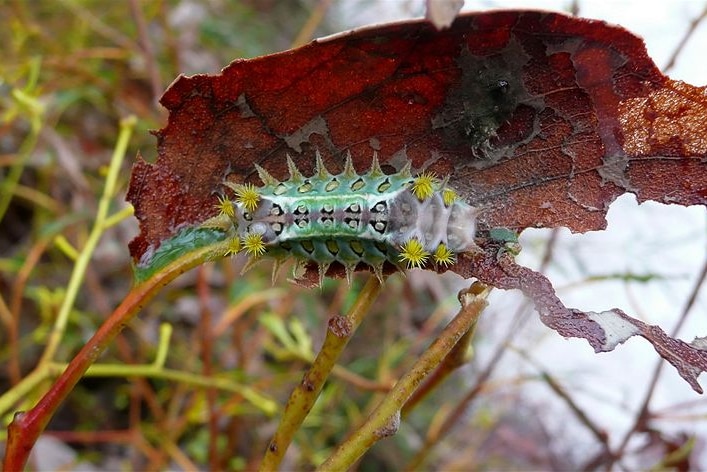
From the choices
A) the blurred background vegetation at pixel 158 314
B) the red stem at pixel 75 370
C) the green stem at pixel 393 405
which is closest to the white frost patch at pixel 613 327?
the green stem at pixel 393 405

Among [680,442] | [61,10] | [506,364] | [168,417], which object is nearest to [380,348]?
[506,364]

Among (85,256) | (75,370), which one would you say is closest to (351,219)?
(75,370)

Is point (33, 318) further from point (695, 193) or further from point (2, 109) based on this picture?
point (695, 193)

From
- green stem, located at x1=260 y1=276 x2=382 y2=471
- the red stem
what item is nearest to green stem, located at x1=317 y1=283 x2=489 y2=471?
green stem, located at x1=260 y1=276 x2=382 y2=471

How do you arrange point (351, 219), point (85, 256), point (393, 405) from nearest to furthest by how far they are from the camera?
point (393, 405), point (351, 219), point (85, 256)

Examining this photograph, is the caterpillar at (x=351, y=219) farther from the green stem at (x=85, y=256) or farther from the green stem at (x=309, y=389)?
the green stem at (x=85, y=256)

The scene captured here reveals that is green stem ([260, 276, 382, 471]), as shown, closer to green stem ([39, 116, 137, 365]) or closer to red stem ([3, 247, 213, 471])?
red stem ([3, 247, 213, 471])

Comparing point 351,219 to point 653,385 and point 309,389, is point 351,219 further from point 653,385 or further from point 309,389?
point 653,385
